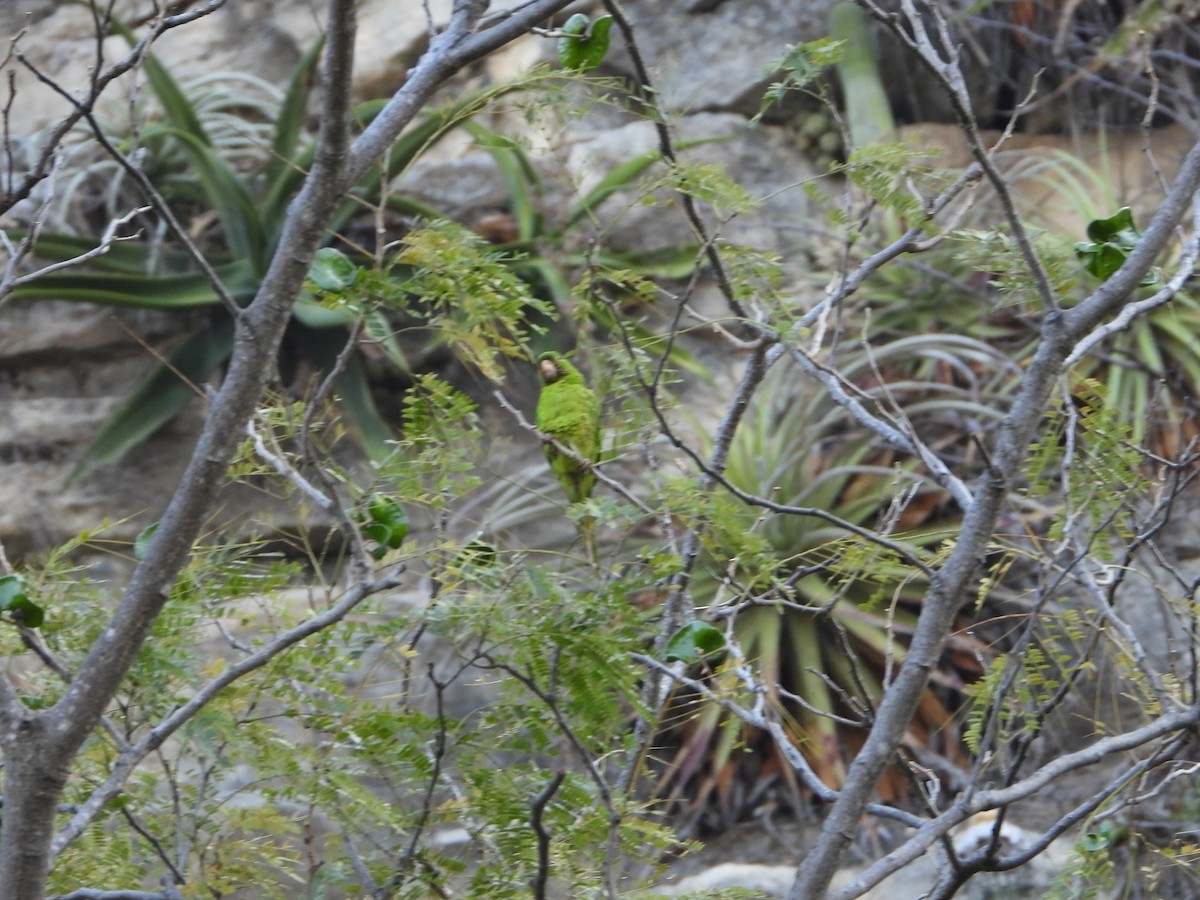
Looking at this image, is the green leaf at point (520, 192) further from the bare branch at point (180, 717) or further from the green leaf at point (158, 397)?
the bare branch at point (180, 717)

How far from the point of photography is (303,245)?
3.55 ft

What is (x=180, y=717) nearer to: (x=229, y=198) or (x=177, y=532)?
(x=177, y=532)

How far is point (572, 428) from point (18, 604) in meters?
0.74

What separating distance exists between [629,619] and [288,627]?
58 centimetres

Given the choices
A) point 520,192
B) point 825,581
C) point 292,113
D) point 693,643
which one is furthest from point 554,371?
point 292,113

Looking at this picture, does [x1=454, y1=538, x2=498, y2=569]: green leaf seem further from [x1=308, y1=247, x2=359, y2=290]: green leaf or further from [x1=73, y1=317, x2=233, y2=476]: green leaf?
[x1=73, y1=317, x2=233, y2=476]: green leaf

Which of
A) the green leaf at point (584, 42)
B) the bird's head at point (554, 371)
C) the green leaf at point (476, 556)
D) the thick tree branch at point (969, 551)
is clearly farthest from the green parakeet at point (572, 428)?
the thick tree branch at point (969, 551)

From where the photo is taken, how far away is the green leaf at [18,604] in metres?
1.07

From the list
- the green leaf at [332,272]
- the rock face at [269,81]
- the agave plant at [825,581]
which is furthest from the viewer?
the rock face at [269,81]

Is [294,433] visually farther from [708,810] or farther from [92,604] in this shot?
[708,810]

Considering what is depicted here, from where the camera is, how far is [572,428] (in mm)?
1619

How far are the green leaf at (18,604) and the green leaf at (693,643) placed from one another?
1.86 ft

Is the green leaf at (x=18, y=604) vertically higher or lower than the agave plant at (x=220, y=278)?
lower

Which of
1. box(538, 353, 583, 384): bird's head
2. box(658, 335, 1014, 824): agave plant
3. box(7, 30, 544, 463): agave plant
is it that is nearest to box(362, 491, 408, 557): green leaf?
box(538, 353, 583, 384): bird's head
